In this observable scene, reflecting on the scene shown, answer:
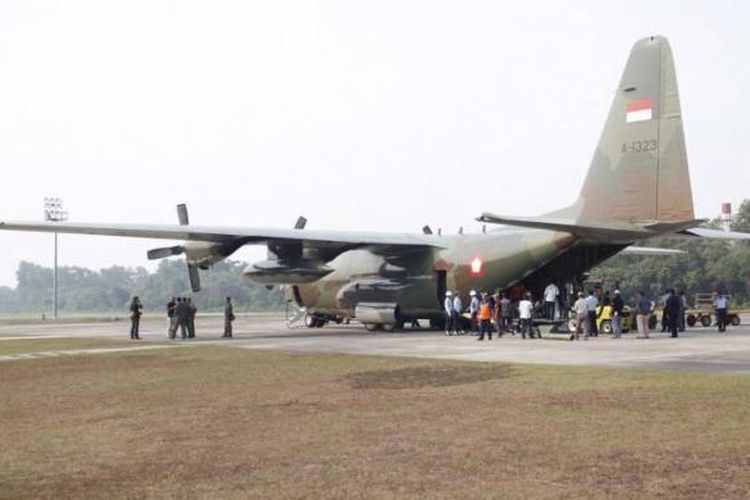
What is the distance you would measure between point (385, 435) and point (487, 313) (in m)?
17.5

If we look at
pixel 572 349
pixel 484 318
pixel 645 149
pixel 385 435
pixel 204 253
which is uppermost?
pixel 645 149

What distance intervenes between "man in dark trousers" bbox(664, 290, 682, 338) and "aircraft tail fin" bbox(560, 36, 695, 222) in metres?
3.20

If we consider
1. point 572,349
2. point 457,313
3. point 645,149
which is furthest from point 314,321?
point 572,349

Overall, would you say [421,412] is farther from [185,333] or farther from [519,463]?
[185,333]

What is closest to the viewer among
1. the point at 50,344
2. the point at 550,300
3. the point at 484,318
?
the point at 484,318

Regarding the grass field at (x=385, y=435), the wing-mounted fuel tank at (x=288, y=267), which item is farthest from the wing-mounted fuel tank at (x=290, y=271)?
the grass field at (x=385, y=435)

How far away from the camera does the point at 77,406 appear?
46.1 feet

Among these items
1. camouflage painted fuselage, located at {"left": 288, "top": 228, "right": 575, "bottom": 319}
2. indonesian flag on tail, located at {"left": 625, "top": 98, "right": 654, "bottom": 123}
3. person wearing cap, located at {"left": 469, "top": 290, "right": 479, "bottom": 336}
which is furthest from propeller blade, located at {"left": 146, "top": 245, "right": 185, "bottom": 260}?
indonesian flag on tail, located at {"left": 625, "top": 98, "right": 654, "bottom": 123}

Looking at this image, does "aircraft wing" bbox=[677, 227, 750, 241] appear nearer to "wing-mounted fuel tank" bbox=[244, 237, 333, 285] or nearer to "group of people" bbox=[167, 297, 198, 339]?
"wing-mounted fuel tank" bbox=[244, 237, 333, 285]

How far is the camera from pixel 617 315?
28.0 m

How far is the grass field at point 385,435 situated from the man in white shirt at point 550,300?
13535mm

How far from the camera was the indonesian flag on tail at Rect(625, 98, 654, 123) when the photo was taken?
85.9ft

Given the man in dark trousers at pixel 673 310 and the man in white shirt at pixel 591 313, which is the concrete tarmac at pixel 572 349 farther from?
the man in white shirt at pixel 591 313

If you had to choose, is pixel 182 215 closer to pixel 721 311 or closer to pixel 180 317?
pixel 180 317
